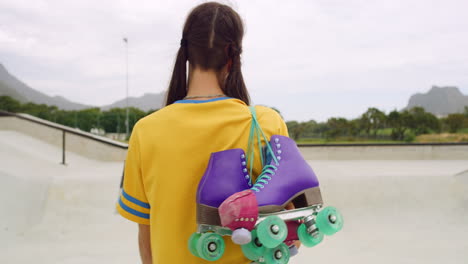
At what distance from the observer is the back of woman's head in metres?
1.01

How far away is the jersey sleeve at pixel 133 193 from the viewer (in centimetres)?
106

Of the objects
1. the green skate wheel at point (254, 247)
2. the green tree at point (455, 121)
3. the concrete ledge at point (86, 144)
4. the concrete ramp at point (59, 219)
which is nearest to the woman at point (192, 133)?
the green skate wheel at point (254, 247)

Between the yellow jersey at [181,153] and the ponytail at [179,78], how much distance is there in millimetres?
142

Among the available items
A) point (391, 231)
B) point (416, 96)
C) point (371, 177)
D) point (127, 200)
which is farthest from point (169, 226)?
point (416, 96)

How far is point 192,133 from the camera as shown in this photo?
96 cm

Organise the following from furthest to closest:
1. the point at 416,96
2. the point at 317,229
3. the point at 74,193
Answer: the point at 416,96
the point at 74,193
the point at 317,229

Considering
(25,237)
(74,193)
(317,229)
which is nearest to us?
(317,229)

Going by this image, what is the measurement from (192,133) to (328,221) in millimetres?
431

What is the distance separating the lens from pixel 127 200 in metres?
1.11

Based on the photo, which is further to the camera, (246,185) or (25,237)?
(25,237)

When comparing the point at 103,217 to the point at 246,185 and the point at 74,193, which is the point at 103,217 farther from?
the point at 246,185

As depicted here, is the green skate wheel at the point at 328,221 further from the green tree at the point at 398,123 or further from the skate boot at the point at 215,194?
the green tree at the point at 398,123

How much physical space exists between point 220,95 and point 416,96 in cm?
16143

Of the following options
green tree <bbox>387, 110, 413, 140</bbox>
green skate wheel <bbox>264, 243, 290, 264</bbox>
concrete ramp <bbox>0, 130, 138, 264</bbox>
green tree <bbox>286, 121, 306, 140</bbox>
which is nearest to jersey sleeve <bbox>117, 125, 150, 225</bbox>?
green skate wheel <bbox>264, 243, 290, 264</bbox>
